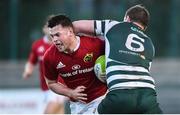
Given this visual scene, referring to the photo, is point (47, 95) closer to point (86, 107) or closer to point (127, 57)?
point (86, 107)

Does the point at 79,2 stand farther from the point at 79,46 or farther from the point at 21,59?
the point at 79,46

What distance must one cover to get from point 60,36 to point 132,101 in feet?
3.80

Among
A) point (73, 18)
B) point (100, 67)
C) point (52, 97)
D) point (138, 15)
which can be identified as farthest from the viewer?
point (73, 18)

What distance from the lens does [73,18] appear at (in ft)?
63.3

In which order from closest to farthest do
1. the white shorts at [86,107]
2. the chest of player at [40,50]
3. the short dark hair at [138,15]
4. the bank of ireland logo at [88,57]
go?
the short dark hair at [138,15] < the bank of ireland logo at [88,57] < the white shorts at [86,107] < the chest of player at [40,50]

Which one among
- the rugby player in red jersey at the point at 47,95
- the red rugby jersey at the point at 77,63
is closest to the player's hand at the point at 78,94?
the red rugby jersey at the point at 77,63

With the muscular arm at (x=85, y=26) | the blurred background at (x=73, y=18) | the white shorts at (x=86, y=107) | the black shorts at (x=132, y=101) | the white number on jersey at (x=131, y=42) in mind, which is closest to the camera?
the black shorts at (x=132, y=101)

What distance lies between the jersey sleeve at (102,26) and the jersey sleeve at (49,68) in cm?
69

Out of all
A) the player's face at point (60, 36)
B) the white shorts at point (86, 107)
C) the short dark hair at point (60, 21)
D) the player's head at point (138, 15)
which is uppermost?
the player's head at point (138, 15)

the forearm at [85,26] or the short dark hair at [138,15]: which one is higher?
the short dark hair at [138,15]

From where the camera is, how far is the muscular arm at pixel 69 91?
8328 mm

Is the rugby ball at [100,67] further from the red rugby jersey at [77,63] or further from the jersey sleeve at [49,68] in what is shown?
the jersey sleeve at [49,68]

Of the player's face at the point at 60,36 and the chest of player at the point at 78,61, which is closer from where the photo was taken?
the player's face at the point at 60,36

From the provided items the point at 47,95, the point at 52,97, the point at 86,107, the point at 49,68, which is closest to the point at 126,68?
the point at 49,68
